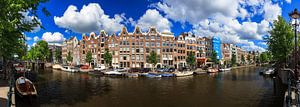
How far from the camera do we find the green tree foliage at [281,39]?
144 ft

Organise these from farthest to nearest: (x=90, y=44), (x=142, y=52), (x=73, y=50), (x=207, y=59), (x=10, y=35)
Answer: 1. (x=73, y=50)
2. (x=207, y=59)
3. (x=90, y=44)
4. (x=142, y=52)
5. (x=10, y=35)

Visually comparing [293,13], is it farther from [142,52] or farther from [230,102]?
[142,52]

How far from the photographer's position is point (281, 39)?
44.4 metres

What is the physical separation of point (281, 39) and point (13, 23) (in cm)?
4662

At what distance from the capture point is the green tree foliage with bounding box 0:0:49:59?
641 inches

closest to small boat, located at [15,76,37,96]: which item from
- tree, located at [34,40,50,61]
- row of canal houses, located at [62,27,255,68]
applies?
row of canal houses, located at [62,27,255,68]

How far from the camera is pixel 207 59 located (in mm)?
116938

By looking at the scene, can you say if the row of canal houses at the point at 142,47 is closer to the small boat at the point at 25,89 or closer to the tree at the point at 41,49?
the tree at the point at 41,49

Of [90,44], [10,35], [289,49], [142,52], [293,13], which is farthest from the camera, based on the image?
[90,44]

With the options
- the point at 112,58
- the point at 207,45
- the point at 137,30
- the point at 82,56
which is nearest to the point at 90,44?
the point at 82,56

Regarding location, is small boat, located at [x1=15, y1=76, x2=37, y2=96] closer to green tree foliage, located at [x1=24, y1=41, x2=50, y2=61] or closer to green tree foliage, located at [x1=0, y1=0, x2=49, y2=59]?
green tree foliage, located at [x1=0, y1=0, x2=49, y2=59]

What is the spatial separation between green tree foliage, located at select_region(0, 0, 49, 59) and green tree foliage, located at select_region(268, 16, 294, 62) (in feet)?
145

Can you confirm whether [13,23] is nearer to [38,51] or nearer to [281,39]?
[281,39]

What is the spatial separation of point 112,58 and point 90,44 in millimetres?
19938
